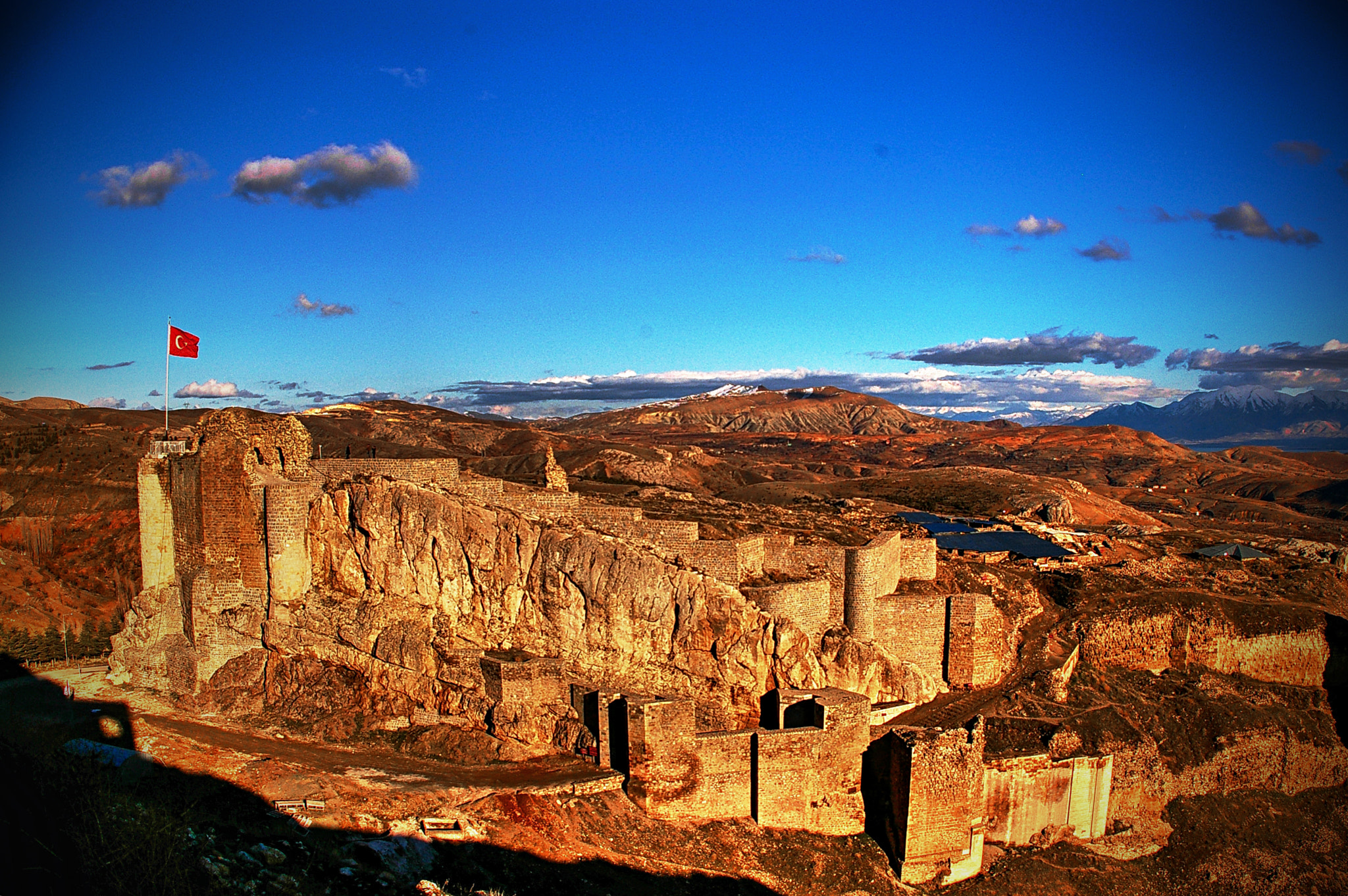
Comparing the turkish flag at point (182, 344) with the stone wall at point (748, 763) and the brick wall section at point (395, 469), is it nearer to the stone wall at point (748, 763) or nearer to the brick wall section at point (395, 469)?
the brick wall section at point (395, 469)

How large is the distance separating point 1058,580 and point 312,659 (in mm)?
26441

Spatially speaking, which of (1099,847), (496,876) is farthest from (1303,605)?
(496,876)

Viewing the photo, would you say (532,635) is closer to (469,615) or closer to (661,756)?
(469,615)

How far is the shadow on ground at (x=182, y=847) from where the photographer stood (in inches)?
514

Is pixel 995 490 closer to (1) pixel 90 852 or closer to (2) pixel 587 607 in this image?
(2) pixel 587 607

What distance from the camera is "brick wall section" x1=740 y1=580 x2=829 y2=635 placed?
80.0 ft

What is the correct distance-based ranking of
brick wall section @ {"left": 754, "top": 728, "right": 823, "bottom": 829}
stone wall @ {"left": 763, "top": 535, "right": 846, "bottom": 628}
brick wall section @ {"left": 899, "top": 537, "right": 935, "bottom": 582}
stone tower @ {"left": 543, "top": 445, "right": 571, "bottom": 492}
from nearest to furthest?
brick wall section @ {"left": 754, "top": 728, "right": 823, "bottom": 829}
stone wall @ {"left": 763, "top": 535, "right": 846, "bottom": 628}
brick wall section @ {"left": 899, "top": 537, "right": 935, "bottom": 582}
stone tower @ {"left": 543, "top": 445, "right": 571, "bottom": 492}

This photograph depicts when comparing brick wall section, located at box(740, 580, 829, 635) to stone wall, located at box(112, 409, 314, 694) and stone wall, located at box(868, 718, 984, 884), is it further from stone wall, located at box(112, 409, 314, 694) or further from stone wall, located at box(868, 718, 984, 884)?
stone wall, located at box(112, 409, 314, 694)

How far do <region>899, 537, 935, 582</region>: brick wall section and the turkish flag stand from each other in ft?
77.6

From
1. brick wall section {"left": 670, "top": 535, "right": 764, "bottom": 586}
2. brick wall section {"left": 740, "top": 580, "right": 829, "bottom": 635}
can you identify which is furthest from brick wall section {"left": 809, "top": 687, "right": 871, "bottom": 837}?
brick wall section {"left": 670, "top": 535, "right": 764, "bottom": 586}

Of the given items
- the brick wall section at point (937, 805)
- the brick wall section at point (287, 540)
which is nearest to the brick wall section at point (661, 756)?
the brick wall section at point (937, 805)

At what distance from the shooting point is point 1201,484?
357 feet

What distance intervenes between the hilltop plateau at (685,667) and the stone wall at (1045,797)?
0.29 m

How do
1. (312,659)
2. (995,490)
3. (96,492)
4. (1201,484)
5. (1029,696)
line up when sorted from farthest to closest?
(1201,484) < (995,490) < (96,492) < (1029,696) < (312,659)
